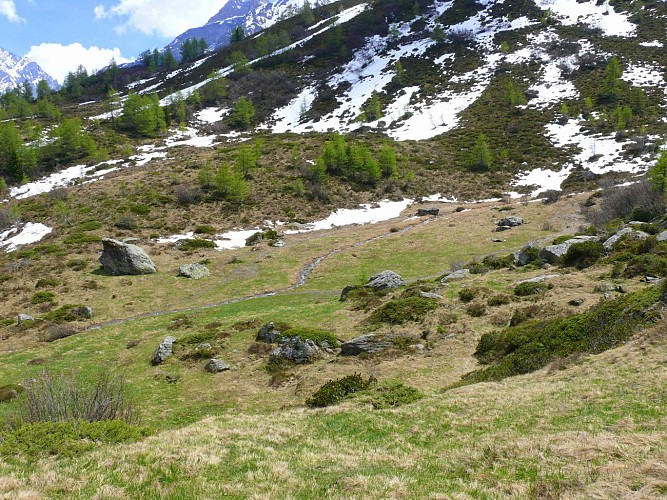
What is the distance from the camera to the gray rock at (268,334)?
78.4 feet

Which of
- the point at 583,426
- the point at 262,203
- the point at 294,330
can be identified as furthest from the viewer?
the point at 262,203

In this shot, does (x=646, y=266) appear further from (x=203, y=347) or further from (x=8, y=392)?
(x=8, y=392)

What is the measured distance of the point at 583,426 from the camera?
9.17 m

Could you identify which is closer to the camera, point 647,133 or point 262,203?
point 262,203

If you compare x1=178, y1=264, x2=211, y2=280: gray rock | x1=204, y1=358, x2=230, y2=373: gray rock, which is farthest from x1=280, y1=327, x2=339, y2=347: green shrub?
x1=178, y1=264, x2=211, y2=280: gray rock

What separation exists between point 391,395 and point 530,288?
14000 mm

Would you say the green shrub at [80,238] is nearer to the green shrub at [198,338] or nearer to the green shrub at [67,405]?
the green shrub at [198,338]

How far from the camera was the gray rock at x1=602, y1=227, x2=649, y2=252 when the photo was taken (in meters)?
27.8

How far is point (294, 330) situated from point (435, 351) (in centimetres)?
816

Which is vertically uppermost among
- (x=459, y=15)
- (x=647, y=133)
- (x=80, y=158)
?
(x=459, y=15)

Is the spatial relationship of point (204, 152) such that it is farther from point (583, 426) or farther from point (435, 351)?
point (583, 426)

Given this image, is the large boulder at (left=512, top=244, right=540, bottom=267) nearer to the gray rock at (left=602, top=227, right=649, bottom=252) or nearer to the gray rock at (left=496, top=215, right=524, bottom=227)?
the gray rock at (left=602, top=227, right=649, bottom=252)

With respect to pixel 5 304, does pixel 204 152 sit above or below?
above

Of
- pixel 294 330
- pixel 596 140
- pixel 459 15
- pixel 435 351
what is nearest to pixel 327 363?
pixel 294 330
